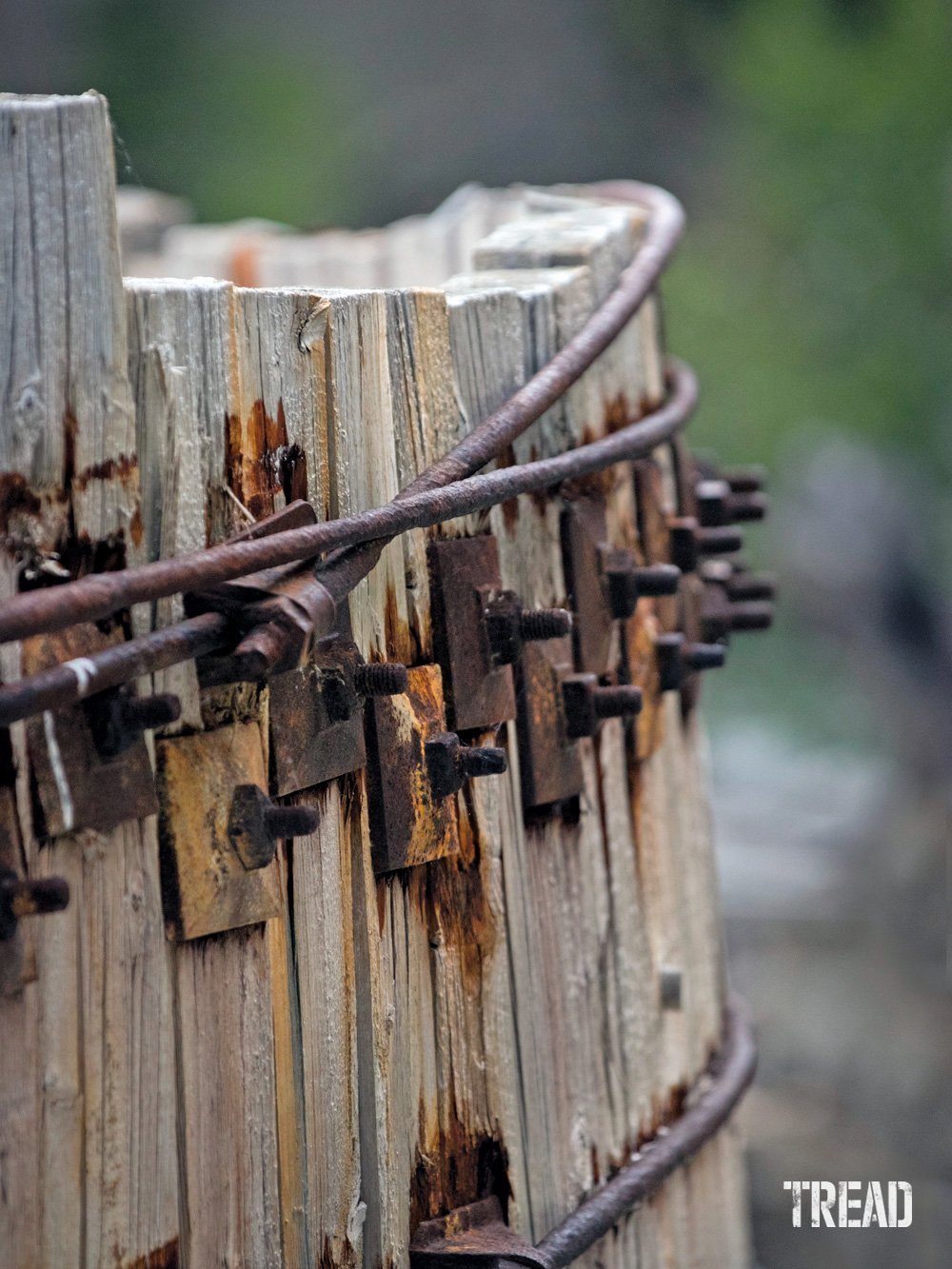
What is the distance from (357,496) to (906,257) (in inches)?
495

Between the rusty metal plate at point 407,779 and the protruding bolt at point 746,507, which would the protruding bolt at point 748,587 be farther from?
the rusty metal plate at point 407,779

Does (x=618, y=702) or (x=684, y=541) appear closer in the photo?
(x=618, y=702)

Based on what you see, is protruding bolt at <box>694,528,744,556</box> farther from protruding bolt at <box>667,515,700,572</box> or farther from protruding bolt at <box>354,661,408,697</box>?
protruding bolt at <box>354,661,408,697</box>

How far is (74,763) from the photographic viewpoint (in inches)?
39.6

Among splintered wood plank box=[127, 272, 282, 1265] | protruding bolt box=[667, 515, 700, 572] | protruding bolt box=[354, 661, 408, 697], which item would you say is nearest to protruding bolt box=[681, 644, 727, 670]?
protruding bolt box=[667, 515, 700, 572]

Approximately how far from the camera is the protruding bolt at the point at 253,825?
1.11 m

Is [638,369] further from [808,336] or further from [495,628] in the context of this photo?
[808,336]

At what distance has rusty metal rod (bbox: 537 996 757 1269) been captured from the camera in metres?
1.45

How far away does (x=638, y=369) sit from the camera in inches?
68.4

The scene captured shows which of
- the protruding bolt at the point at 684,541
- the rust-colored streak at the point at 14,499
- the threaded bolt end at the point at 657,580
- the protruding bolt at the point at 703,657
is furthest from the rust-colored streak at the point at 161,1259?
the protruding bolt at the point at 684,541

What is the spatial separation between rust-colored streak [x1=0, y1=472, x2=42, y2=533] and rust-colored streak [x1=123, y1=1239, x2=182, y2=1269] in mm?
544

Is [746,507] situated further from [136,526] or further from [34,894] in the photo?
[34,894]

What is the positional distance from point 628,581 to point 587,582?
0.18 ft

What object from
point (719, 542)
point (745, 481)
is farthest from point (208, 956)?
point (745, 481)
